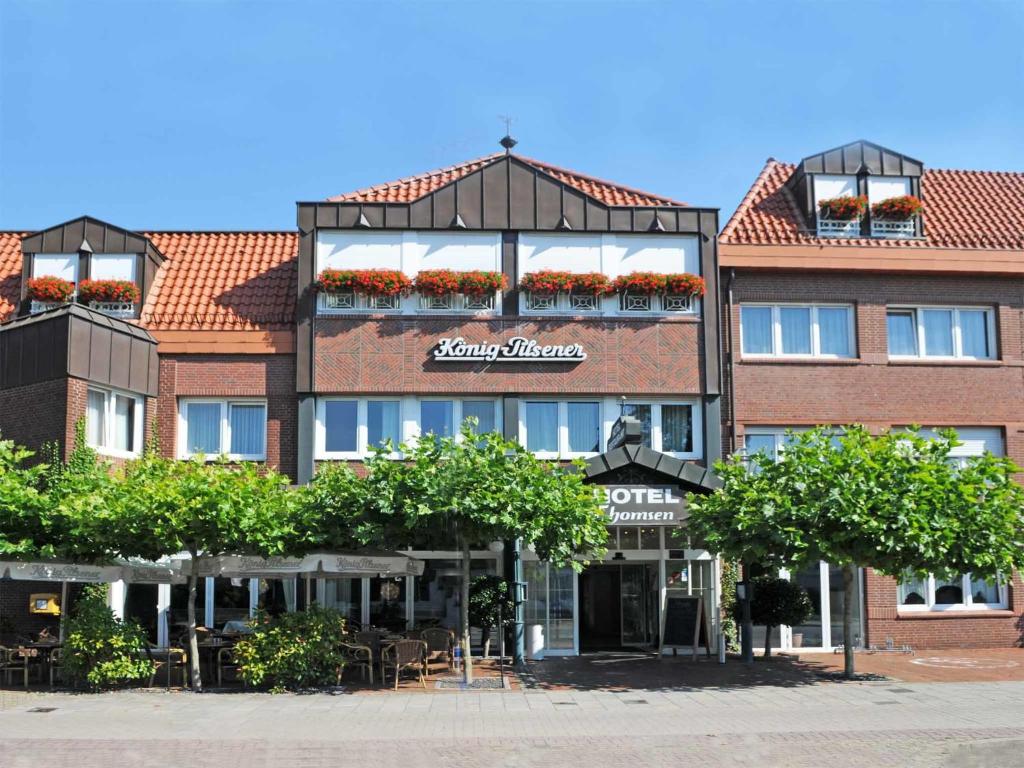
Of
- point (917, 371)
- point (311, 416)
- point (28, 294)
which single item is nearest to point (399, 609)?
point (311, 416)

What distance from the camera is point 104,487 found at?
1758cm

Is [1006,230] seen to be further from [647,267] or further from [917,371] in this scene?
[647,267]

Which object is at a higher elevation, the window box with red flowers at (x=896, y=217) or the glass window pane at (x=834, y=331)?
the window box with red flowers at (x=896, y=217)

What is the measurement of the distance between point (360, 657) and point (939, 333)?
14.2 meters

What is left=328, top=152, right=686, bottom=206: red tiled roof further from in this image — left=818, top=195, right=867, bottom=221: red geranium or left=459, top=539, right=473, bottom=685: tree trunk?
left=459, top=539, right=473, bottom=685: tree trunk

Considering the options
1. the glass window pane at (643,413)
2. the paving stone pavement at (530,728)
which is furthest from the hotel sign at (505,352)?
the paving stone pavement at (530,728)

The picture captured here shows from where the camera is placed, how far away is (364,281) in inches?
887

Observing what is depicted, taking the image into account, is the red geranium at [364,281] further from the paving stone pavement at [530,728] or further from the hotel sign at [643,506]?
the paving stone pavement at [530,728]

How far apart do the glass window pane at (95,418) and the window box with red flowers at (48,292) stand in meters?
3.12

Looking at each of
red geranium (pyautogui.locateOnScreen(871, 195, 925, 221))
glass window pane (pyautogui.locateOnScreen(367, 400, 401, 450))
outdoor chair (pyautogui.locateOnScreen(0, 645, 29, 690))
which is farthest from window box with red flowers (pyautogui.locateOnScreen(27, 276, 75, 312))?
red geranium (pyautogui.locateOnScreen(871, 195, 925, 221))

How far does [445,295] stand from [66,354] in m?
7.36

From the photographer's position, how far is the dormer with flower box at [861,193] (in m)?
24.8

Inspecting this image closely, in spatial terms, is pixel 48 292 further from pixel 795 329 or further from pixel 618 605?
pixel 795 329

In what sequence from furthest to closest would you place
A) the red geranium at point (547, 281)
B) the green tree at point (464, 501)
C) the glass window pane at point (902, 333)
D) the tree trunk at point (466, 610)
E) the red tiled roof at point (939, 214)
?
1. the red tiled roof at point (939, 214)
2. the glass window pane at point (902, 333)
3. the red geranium at point (547, 281)
4. the tree trunk at point (466, 610)
5. the green tree at point (464, 501)
